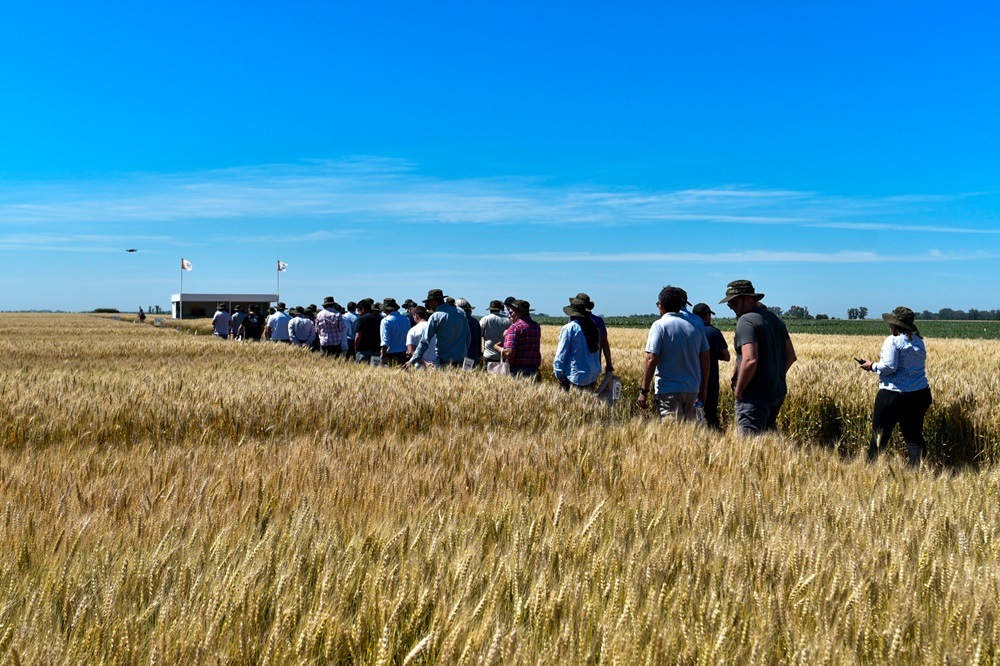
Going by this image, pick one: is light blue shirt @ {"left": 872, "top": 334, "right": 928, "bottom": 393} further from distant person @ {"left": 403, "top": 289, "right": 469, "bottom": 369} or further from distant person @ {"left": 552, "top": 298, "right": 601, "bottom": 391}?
distant person @ {"left": 403, "top": 289, "right": 469, "bottom": 369}

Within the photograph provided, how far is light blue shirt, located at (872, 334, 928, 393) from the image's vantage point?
26.0 ft

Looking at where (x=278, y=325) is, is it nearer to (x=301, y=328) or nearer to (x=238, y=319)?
(x=301, y=328)

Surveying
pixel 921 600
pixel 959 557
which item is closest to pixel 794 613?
pixel 921 600

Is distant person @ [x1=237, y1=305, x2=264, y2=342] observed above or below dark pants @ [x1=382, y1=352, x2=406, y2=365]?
above

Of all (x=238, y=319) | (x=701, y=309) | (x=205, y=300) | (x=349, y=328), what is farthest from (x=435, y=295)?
(x=205, y=300)

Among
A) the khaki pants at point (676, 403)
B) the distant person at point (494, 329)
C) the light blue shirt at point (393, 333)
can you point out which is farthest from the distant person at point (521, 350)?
the light blue shirt at point (393, 333)

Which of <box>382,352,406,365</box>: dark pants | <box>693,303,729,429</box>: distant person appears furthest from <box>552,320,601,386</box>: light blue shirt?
<box>382,352,406,365</box>: dark pants

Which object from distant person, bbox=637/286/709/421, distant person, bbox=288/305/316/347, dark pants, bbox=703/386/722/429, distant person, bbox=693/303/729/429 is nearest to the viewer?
distant person, bbox=637/286/709/421

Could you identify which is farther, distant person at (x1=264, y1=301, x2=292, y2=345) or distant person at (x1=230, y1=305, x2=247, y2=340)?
distant person at (x1=230, y1=305, x2=247, y2=340)

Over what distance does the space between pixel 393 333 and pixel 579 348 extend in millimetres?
5895

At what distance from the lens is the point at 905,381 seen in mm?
8031

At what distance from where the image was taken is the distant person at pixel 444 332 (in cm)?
1062

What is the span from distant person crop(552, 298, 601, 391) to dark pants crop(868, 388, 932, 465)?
3.24 meters

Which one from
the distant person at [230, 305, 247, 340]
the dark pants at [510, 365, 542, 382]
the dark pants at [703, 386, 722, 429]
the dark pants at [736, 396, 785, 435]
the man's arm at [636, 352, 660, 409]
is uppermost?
the distant person at [230, 305, 247, 340]
